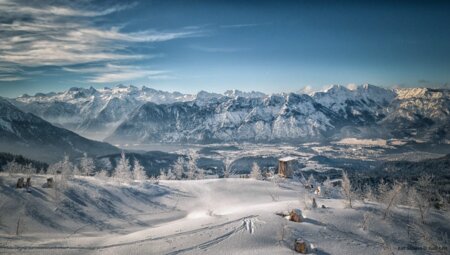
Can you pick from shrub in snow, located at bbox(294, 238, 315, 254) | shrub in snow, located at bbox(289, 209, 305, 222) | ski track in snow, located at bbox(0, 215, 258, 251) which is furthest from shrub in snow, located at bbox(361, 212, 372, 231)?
ski track in snow, located at bbox(0, 215, 258, 251)

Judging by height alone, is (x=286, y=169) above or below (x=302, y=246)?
above

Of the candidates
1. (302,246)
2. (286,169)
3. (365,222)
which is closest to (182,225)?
(302,246)

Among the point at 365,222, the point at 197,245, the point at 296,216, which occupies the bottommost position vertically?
the point at 197,245

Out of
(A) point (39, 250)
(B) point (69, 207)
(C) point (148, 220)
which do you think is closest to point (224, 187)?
(C) point (148, 220)

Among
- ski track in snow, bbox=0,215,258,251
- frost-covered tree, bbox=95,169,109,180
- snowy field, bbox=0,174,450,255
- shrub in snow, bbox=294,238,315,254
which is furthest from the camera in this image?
frost-covered tree, bbox=95,169,109,180

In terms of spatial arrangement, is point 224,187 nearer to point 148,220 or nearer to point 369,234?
point 148,220

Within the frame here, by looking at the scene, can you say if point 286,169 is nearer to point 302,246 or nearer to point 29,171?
point 302,246

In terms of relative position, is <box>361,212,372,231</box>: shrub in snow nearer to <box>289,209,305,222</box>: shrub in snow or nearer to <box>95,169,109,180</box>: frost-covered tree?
<box>289,209,305,222</box>: shrub in snow

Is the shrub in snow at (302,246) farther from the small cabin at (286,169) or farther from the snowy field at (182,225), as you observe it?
the small cabin at (286,169)

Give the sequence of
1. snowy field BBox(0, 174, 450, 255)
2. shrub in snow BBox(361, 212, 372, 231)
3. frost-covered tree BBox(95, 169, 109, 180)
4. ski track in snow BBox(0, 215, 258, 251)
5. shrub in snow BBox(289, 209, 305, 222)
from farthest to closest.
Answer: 1. frost-covered tree BBox(95, 169, 109, 180)
2. shrub in snow BBox(289, 209, 305, 222)
3. shrub in snow BBox(361, 212, 372, 231)
4. snowy field BBox(0, 174, 450, 255)
5. ski track in snow BBox(0, 215, 258, 251)

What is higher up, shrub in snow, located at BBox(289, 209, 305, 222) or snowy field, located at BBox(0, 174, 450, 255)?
shrub in snow, located at BBox(289, 209, 305, 222)
